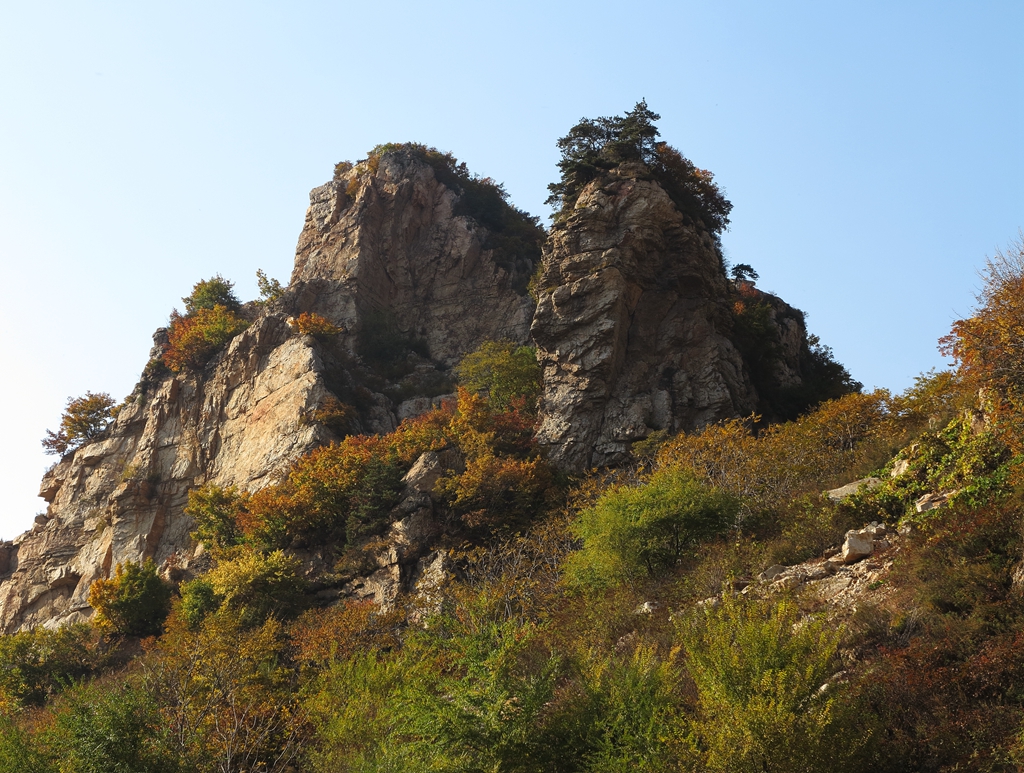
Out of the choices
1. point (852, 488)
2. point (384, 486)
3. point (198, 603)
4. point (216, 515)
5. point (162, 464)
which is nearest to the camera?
point (852, 488)

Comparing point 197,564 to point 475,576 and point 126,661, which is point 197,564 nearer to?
point 126,661

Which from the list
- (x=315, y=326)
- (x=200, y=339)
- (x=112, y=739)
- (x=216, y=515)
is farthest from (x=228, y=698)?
(x=200, y=339)

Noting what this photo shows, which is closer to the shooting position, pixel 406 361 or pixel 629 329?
pixel 629 329

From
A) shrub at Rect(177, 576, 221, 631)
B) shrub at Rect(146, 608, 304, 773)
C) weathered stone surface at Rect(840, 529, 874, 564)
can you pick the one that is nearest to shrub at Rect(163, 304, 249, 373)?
shrub at Rect(177, 576, 221, 631)

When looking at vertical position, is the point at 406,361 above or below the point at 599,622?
→ above

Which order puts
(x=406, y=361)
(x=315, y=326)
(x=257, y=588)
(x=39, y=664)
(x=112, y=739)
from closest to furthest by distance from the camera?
1. (x=112, y=739)
2. (x=257, y=588)
3. (x=39, y=664)
4. (x=315, y=326)
5. (x=406, y=361)

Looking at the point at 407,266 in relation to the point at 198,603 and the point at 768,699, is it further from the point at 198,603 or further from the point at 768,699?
the point at 768,699

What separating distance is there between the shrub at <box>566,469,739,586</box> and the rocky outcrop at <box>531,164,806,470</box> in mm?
9649

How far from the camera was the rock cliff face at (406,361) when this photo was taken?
1232 inches

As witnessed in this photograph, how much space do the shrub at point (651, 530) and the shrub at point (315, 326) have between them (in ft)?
75.6

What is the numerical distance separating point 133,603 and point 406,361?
17.7 metres

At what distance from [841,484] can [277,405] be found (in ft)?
80.7

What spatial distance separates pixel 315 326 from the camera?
39844 millimetres

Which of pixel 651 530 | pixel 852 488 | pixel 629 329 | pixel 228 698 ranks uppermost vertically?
pixel 629 329
